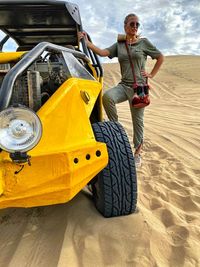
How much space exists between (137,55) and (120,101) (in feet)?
1.93

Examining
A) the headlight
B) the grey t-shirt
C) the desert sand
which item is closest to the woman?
the grey t-shirt

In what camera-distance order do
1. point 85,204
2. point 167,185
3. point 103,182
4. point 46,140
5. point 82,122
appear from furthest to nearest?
point 167,185, point 85,204, point 103,182, point 82,122, point 46,140

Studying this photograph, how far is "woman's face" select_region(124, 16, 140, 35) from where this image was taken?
4.77 meters

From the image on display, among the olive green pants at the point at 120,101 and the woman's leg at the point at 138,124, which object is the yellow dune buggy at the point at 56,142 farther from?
the woman's leg at the point at 138,124

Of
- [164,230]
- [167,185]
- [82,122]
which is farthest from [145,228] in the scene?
[167,185]

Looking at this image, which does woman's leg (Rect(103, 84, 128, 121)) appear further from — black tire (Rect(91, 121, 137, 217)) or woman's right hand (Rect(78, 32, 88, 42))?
black tire (Rect(91, 121, 137, 217))

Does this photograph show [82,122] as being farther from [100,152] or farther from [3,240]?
[3,240]

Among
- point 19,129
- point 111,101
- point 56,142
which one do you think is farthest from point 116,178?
point 111,101

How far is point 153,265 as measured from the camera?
258cm

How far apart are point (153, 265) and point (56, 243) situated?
74 centimetres

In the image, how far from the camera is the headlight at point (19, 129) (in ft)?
7.54

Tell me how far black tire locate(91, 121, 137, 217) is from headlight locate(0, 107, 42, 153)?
85 centimetres

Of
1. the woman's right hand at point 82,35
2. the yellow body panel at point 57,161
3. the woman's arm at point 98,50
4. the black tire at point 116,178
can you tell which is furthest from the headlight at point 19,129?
the woman's arm at point 98,50

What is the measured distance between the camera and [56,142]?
8.48 ft
